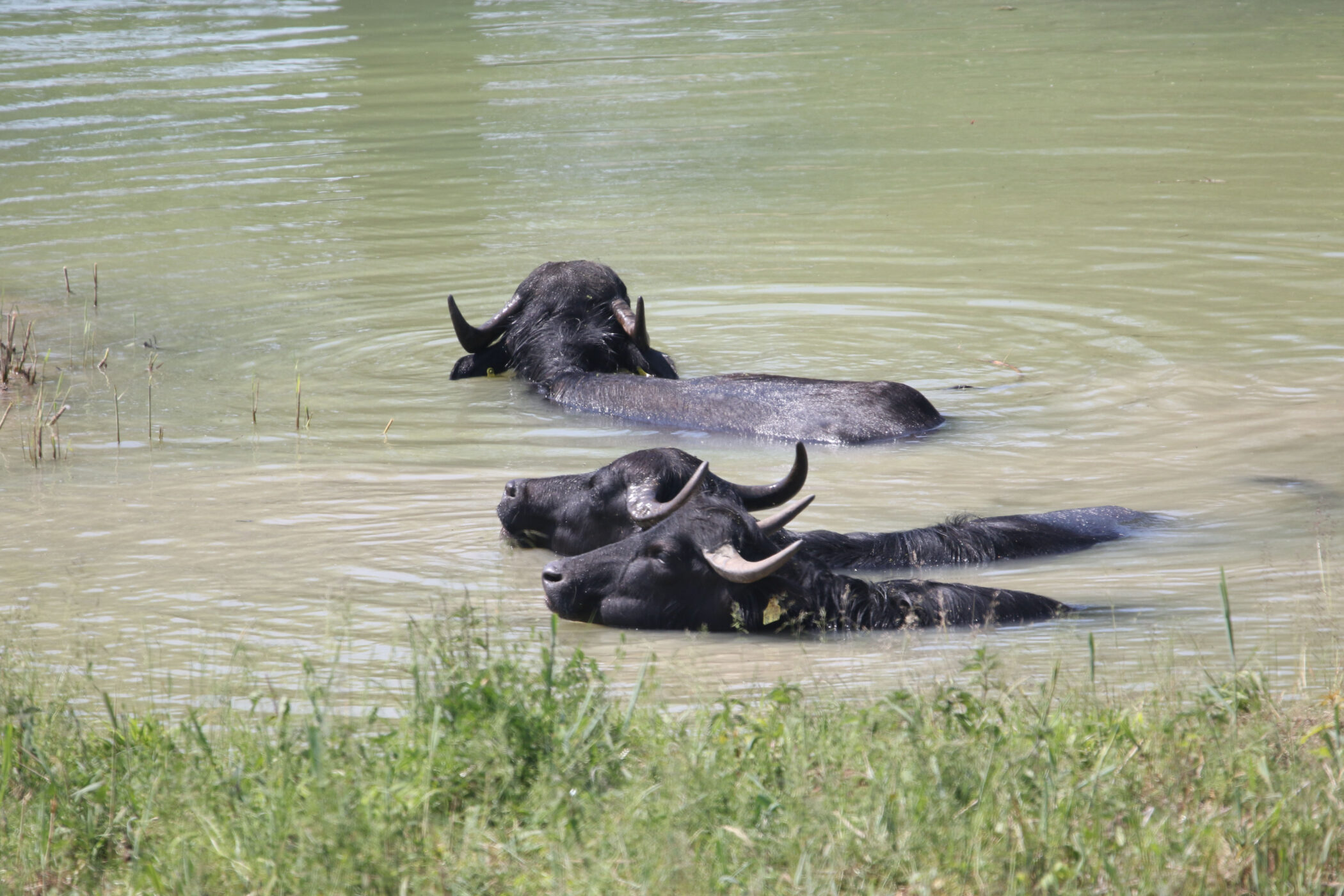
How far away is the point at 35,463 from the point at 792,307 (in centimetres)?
537

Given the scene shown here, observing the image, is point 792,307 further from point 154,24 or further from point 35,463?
point 154,24

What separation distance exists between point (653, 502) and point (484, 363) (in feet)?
13.9

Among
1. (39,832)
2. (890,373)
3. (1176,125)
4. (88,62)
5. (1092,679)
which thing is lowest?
(39,832)

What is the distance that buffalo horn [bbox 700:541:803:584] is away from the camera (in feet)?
17.1

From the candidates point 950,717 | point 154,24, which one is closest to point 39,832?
point 950,717

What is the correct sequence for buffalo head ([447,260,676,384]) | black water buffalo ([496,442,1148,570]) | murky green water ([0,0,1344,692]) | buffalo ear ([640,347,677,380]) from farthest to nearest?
buffalo head ([447,260,676,384])
buffalo ear ([640,347,677,380])
black water buffalo ([496,442,1148,570])
murky green water ([0,0,1344,692])

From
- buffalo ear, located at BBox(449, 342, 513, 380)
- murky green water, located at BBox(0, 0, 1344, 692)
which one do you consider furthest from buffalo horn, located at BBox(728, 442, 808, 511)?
buffalo ear, located at BBox(449, 342, 513, 380)

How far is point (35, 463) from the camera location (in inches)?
316

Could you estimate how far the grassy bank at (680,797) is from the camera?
10.9 ft

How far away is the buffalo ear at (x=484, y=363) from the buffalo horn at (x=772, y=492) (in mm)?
4136

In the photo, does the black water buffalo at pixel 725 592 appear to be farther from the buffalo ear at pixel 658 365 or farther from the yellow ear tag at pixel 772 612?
the buffalo ear at pixel 658 365

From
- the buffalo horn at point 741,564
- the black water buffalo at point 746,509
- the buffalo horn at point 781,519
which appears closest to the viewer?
the buffalo horn at point 741,564

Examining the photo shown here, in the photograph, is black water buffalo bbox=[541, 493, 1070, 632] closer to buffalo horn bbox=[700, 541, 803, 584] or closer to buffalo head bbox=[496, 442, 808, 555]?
buffalo horn bbox=[700, 541, 803, 584]

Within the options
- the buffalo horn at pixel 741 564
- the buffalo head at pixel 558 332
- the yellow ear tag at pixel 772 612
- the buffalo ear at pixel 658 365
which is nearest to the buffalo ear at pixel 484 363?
the buffalo head at pixel 558 332
